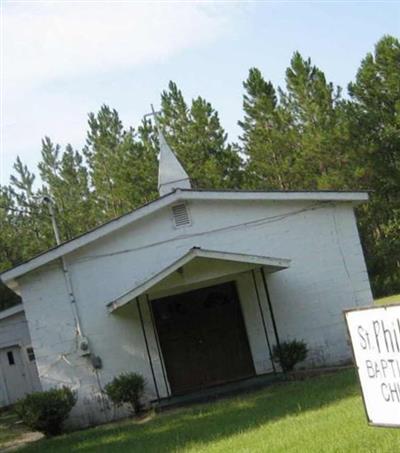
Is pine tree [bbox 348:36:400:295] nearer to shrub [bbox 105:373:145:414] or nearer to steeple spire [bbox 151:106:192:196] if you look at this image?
steeple spire [bbox 151:106:192:196]

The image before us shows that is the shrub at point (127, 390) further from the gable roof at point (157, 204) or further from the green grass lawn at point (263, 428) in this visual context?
the gable roof at point (157, 204)

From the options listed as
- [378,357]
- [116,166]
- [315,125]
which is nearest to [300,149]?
[315,125]

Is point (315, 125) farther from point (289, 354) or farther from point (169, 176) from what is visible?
point (289, 354)

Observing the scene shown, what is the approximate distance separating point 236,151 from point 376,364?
39.0 m

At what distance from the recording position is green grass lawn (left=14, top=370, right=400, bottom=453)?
777 centimetres

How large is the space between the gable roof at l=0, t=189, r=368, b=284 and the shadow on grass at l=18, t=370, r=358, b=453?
12.1 feet

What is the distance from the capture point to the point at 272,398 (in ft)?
42.7

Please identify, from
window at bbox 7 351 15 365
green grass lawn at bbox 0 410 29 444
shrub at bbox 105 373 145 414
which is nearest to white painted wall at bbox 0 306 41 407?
window at bbox 7 351 15 365

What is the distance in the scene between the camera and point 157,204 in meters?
16.4

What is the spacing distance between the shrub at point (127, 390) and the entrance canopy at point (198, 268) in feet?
4.79

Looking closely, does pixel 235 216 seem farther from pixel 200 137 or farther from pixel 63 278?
pixel 200 137

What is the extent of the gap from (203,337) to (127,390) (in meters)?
2.37

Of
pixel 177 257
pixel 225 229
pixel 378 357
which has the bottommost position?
pixel 378 357

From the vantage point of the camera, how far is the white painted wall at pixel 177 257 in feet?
53.2
